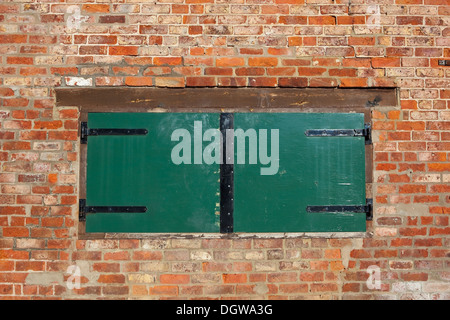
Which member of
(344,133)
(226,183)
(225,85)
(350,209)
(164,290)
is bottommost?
(164,290)

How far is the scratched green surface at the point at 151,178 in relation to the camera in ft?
8.91

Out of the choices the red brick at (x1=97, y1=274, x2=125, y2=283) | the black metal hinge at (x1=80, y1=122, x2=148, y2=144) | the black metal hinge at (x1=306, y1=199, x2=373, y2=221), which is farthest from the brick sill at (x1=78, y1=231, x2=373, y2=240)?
the black metal hinge at (x1=80, y1=122, x2=148, y2=144)

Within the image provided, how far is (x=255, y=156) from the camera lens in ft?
9.02

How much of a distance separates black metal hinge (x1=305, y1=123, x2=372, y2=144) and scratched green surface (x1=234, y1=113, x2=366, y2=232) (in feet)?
0.09

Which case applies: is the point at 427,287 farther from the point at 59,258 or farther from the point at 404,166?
the point at 59,258

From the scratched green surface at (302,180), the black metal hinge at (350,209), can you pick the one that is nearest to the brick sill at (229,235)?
the scratched green surface at (302,180)

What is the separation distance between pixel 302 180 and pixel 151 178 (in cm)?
122

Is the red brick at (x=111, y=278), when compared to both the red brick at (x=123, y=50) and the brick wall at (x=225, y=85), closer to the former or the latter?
the brick wall at (x=225, y=85)

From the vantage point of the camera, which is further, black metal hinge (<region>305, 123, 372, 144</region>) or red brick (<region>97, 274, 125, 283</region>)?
black metal hinge (<region>305, 123, 372, 144</region>)

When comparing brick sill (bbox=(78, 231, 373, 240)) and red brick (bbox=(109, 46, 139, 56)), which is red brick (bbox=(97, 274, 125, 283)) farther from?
red brick (bbox=(109, 46, 139, 56))

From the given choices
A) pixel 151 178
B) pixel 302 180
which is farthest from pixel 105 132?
pixel 302 180

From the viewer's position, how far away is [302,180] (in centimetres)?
275

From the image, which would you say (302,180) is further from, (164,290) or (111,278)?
(111,278)

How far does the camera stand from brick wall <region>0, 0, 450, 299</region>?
2.67m
